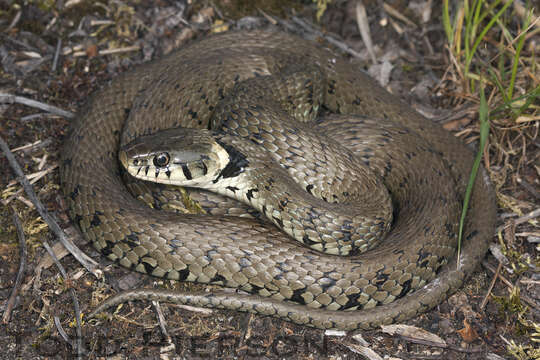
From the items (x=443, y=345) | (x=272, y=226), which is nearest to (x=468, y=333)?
(x=443, y=345)

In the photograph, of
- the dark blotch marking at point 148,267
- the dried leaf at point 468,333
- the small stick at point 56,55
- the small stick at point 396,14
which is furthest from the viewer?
the small stick at point 396,14

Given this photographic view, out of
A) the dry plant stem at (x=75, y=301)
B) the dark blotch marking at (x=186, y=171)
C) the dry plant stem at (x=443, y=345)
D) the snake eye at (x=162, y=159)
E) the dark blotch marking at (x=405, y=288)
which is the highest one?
the snake eye at (x=162, y=159)

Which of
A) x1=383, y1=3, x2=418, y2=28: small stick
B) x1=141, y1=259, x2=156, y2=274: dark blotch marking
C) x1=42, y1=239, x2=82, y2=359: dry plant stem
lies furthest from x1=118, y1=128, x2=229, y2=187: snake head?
x1=383, y1=3, x2=418, y2=28: small stick

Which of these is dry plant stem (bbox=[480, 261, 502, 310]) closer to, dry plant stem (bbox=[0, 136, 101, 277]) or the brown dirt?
the brown dirt

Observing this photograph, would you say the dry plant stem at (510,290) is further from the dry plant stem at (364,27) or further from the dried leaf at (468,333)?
the dry plant stem at (364,27)

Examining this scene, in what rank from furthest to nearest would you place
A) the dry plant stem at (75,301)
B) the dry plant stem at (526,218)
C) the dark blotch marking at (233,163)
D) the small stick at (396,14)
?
the small stick at (396,14) → the dry plant stem at (526,218) → the dark blotch marking at (233,163) → the dry plant stem at (75,301)

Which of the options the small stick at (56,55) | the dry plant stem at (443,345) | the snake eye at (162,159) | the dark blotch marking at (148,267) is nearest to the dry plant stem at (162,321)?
the dark blotch marking at (148,267)

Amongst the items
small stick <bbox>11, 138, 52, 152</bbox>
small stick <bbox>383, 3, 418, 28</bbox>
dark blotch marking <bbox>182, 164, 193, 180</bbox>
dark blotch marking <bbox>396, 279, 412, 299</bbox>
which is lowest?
dark blotch marking <bbox>396, 279, 412, 299</bbox>

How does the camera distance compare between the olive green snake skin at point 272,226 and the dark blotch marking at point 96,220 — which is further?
the dark blotch marking at point 96,220

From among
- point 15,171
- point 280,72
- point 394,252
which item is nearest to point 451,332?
point 394,252

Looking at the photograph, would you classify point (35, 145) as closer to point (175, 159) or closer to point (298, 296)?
point (175, 159)
